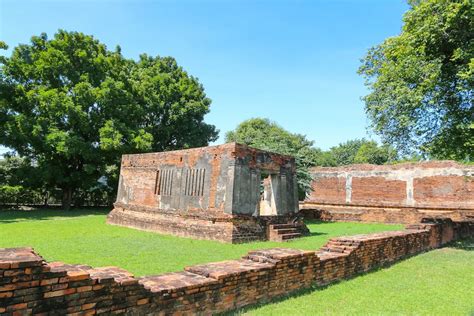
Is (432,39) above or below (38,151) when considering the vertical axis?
above

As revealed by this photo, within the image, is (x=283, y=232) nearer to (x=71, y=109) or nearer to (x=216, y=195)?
(x=216, y=195)

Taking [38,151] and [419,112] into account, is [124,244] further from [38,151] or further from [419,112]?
[38,151]

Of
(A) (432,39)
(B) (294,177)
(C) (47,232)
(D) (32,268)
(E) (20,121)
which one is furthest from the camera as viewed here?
(E) (20,121)

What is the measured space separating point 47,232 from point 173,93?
1595 centimetres

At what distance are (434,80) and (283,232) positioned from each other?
655cm

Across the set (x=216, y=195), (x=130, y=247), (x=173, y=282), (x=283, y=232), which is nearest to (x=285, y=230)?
(x=283, y=232)

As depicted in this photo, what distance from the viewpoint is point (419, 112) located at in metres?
11.1

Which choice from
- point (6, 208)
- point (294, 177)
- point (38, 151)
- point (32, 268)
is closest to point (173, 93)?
point (38, 151)

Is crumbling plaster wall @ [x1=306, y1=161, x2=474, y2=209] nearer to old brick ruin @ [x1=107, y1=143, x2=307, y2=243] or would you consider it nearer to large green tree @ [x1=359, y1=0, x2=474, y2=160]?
large green tree @ [x1=359, y1=0, x2=474, y2=160]

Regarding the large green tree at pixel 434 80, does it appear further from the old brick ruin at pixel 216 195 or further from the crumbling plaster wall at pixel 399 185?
the crumbling plaster wall at pixel 399 185

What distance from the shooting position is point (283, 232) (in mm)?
11539

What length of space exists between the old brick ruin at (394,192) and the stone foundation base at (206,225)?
348 inches

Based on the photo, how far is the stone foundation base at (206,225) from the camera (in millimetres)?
10680

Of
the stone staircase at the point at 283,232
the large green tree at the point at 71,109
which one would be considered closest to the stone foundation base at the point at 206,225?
the stone staircase at the point at 283,232
